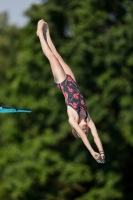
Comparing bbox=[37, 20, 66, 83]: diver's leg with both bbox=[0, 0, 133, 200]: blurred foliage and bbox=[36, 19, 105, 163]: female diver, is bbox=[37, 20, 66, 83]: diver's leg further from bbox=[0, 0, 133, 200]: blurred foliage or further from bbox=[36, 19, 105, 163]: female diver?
bbox=[0, 0, 133, 200]: blurred foliage

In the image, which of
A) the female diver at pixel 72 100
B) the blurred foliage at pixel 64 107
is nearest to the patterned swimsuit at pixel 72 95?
the female diver at pixel 72 100

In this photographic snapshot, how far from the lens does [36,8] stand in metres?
25.2

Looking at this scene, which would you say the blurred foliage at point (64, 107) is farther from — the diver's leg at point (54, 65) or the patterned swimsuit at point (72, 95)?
the patterned swimsuit at point (72, 95)

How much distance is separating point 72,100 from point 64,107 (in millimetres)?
13542

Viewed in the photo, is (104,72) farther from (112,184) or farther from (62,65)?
(62,65)

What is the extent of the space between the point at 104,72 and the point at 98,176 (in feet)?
11.6

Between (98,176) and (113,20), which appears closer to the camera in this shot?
(98,176)

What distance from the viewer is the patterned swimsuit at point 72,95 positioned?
9.98 metres

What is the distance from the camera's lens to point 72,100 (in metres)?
10.1

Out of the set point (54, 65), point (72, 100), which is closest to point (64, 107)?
point (54, 65)

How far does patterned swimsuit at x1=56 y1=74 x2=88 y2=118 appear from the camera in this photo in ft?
32.8

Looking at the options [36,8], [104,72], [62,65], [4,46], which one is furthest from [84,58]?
[4,46]

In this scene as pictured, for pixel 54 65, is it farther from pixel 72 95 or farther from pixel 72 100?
pixel 72 100

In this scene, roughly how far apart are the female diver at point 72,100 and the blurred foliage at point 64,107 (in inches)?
477
